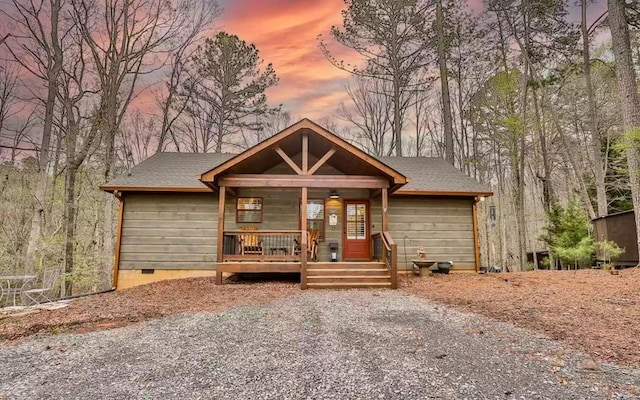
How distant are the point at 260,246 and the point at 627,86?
31.8 feet

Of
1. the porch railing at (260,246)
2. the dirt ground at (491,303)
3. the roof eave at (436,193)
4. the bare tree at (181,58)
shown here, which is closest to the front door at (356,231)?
the roof eave at (436,193)

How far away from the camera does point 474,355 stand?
11.1 feet

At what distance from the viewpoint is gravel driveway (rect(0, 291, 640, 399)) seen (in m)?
2.66

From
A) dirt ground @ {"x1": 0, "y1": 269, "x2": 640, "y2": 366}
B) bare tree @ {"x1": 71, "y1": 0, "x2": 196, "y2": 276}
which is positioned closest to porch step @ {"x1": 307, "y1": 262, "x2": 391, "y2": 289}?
dirt ground @ {"x1": 0, "y1": 269, "x2": 640, "y2": 366}

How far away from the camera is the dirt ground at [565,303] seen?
3678 mm

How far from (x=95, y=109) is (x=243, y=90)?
654cm

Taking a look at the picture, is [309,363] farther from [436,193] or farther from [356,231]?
[436,193]

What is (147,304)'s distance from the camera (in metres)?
6.38

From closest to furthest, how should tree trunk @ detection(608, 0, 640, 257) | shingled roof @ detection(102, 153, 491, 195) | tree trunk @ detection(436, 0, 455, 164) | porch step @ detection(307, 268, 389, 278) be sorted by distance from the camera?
tree trunk @ detection(608, 0, 640, 257) < porch step @ detection(307, 268, 389, 278) < shingled roof @ detection(102, 153, 491, 195) < tree trunk @ detection(436, 0, 455, 164)

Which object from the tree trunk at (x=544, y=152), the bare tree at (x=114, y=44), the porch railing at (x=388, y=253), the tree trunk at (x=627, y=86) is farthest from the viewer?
the tree trunk at (x=544, y=152)

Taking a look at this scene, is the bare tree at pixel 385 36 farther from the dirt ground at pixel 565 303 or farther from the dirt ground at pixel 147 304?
the dirt ground at pixel 147 304

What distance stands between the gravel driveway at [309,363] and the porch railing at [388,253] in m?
2.93

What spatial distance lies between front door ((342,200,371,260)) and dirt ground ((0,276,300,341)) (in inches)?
94.5

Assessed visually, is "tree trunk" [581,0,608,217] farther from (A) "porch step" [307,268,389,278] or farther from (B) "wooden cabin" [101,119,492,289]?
(A) "porch step" [307,268,389,278]
